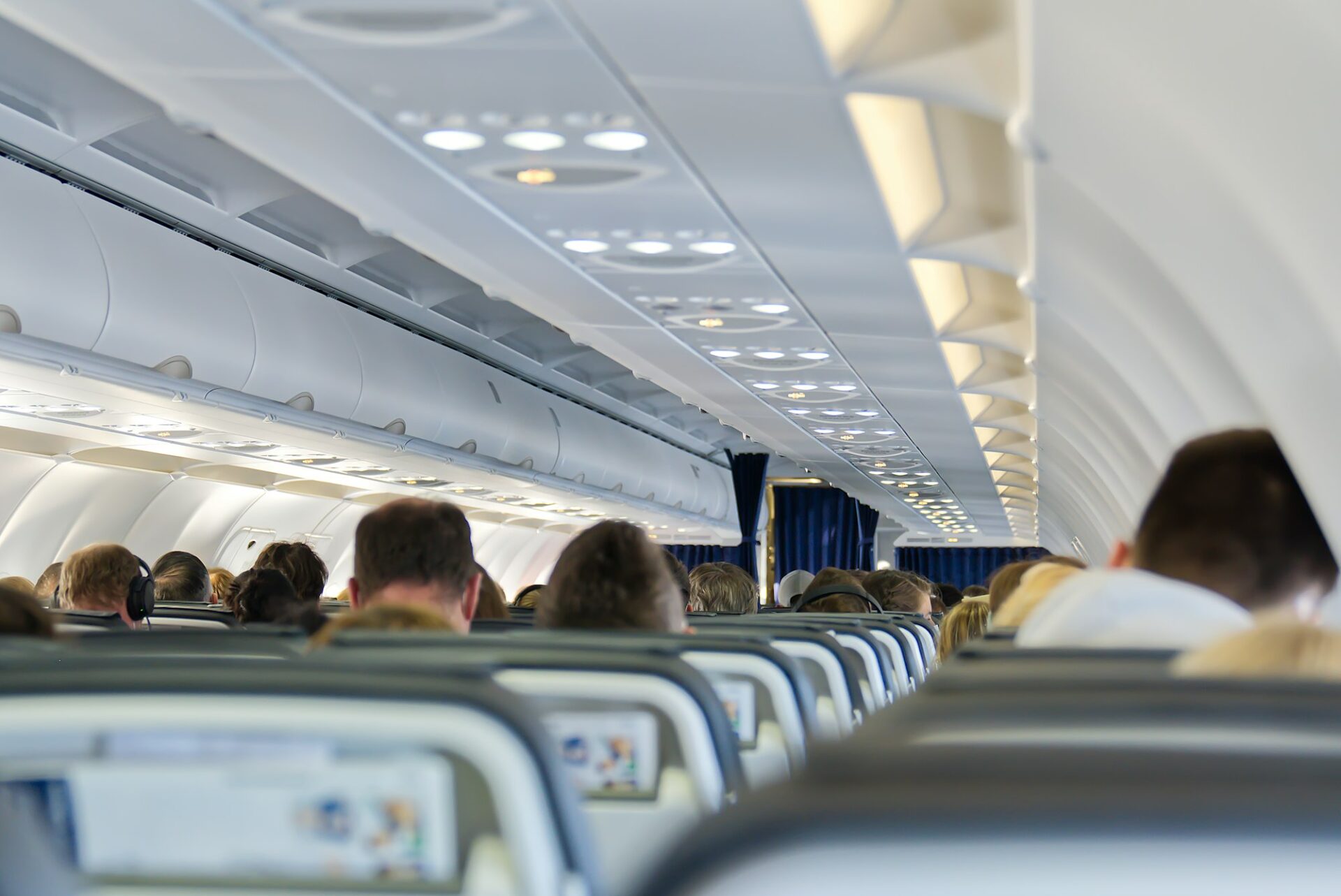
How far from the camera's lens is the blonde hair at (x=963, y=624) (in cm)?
679

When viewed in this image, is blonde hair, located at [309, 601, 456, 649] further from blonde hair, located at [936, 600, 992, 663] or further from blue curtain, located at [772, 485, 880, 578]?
blue curtain, located at [772, 485, 880, 578]

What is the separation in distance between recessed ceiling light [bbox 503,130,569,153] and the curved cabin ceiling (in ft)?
0.07

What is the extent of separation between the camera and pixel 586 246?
7395mm

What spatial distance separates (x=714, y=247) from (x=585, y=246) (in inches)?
27.1

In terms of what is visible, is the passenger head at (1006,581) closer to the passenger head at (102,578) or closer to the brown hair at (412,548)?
the brown hair at (412,548)

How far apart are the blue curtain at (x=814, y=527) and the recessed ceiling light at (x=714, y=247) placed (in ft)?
90.2

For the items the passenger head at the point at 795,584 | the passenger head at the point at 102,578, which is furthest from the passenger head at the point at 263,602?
the passenger head at the point at 795,584

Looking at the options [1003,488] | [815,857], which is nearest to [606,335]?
[815,857]

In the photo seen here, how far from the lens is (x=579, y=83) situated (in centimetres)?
484

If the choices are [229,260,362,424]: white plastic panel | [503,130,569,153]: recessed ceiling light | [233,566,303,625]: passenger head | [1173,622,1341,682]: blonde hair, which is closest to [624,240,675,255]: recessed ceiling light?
[503,130,569,153]: recessed ceiling light

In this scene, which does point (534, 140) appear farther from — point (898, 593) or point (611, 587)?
point (898, 593)

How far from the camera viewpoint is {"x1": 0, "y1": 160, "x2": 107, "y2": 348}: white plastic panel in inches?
292

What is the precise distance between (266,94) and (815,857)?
16.5ft

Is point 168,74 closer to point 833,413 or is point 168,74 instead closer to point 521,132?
point 521,132
